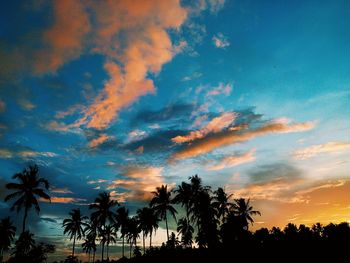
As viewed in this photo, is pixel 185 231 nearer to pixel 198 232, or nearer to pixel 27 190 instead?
pixel 198 232

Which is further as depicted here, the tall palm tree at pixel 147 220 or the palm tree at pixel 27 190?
the tall palm tree at pixel 147 220

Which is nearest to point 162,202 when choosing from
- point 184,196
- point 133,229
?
point 184,196

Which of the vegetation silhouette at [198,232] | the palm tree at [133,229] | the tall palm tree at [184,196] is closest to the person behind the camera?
the vegetation silhouette at [198,232]

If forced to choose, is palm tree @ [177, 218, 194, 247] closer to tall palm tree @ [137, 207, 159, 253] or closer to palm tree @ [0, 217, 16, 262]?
tall palm tree @ [137, 207, 159, 253]

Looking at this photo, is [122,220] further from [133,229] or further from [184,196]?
[184,196]

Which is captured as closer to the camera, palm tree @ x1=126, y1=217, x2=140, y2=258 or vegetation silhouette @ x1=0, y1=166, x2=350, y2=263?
vegetation silhouette @ x1=0, y1=166, x2=350, y2=263

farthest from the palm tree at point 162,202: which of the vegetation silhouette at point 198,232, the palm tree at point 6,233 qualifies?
the palm tree at point 6,233

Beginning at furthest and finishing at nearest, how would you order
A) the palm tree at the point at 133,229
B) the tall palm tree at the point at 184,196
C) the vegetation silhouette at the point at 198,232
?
the palm tree at the point at 133,229 < the tall palm tree at the point at 184,196 < the vegetation silhouette at the point at 198,232

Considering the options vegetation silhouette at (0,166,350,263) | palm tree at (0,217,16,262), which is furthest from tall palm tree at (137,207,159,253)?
palm tree at (0,217,16,262)

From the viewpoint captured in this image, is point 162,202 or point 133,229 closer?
point 162,202

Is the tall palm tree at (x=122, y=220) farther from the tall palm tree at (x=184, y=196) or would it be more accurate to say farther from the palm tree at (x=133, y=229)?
the tall palm tree at (x=184, y=196)

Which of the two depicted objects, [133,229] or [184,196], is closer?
[184,196]

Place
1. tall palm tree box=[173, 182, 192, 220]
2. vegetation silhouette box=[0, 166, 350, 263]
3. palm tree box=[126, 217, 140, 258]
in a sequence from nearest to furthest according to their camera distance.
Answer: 1. vegetation silhouette box=[0, 166, 350, 263]
2. tall palm tree box=[173, 182, 192, 220]
3. palm tree box=[126, 217, 140, 258]

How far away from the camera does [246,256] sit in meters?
29.0
